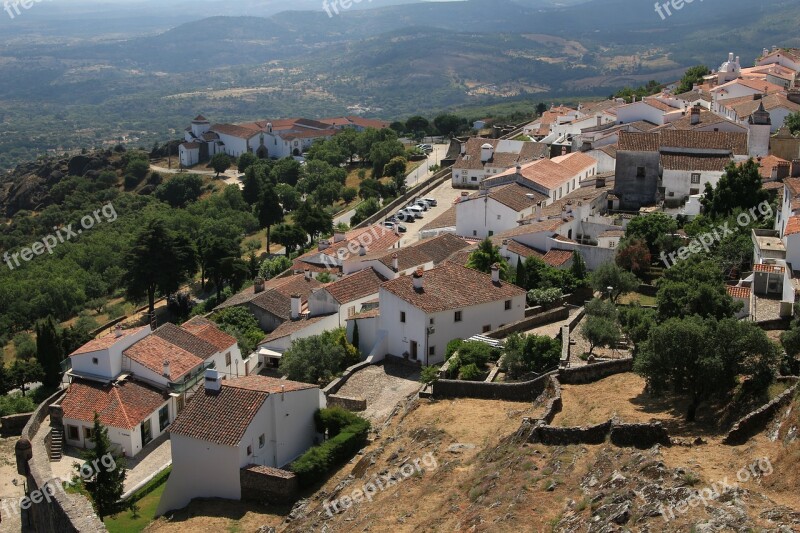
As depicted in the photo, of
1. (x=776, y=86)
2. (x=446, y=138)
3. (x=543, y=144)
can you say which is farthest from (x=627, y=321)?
(x=446, y=138)

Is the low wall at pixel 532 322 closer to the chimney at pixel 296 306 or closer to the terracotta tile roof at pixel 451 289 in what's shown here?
the terracotta tile roof at pixel 451 289

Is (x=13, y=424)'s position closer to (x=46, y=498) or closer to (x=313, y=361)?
(x=46, y=498)

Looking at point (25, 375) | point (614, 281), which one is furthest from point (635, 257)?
point (25, 375)

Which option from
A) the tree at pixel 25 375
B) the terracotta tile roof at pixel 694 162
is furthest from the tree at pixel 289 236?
the terracotta tile roof at pixel 694 162

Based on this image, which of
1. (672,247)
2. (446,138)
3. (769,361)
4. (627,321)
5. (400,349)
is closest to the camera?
(769,361)

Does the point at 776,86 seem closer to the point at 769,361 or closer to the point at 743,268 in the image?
the point at 743,268
